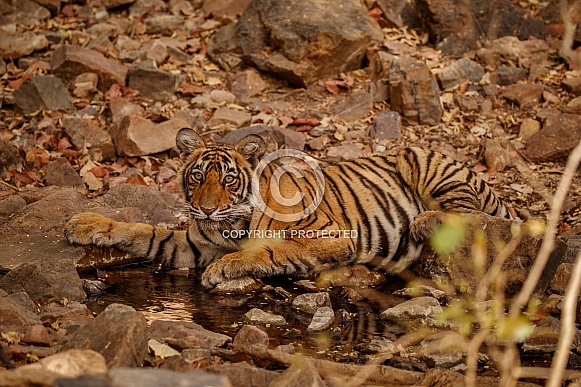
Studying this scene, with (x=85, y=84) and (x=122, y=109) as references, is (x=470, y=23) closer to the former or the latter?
(x=122, y=109)

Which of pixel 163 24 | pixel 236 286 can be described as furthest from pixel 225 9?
pixel 236 286

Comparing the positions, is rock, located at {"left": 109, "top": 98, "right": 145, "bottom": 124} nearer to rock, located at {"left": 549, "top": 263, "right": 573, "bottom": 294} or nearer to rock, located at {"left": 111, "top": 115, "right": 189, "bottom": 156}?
rock, located at {"left": 111, "top": 115, "right": 189, "bottom": 156}

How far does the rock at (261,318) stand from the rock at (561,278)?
1.78m

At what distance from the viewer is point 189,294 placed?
5.36 m

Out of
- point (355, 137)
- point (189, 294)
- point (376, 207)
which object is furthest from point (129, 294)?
point (355, 137)

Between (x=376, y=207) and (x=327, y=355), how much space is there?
2.06 meters

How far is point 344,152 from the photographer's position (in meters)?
8.05

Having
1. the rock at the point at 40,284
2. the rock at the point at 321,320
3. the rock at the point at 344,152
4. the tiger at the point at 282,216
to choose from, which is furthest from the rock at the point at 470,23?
the rock at the point at 40,284

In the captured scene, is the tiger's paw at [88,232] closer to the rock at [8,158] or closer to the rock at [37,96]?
the rock at [8,158]

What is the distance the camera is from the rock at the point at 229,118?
8398 mm

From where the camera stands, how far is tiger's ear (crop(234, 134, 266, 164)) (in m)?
5.75

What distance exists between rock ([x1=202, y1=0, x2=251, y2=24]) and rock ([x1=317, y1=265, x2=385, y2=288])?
5503 millimetres

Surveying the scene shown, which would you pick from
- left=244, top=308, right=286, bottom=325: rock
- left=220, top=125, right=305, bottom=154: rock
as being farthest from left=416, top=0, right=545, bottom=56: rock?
left=244, top=308, right=286, bottom=325: rock

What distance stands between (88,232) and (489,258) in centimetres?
269
